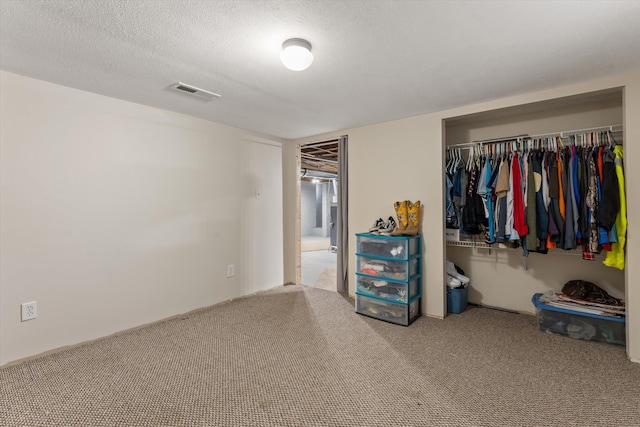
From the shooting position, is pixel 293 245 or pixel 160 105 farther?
pixel 293 245

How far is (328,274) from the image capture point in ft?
17.3

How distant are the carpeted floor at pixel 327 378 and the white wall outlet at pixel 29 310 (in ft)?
1.05

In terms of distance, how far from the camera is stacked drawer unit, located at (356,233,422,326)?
9.90 feet

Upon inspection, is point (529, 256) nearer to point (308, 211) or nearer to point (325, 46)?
point (325, 46)

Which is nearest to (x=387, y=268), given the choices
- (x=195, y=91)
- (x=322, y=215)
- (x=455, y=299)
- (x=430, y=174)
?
(x=455, y=299)

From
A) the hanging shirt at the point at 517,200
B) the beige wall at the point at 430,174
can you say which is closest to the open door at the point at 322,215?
the beige wall at the point at 430,174

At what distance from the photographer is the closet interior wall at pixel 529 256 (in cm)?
280

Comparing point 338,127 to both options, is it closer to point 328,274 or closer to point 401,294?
point 401,294

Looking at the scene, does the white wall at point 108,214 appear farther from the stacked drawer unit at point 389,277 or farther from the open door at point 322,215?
the stacked drawer unit at point 389,277

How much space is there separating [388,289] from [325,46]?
2.29m

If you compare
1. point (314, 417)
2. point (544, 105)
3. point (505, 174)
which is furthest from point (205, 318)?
point (544, 105)

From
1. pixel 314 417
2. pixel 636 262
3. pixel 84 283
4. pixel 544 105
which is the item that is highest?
pixel 544 105

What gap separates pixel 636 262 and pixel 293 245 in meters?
3.51

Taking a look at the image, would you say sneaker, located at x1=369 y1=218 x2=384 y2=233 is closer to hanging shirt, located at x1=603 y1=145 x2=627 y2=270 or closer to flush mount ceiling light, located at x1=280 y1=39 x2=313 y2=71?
hanging shirt, located at x1=603 y1=145 x2=627 y2=270
